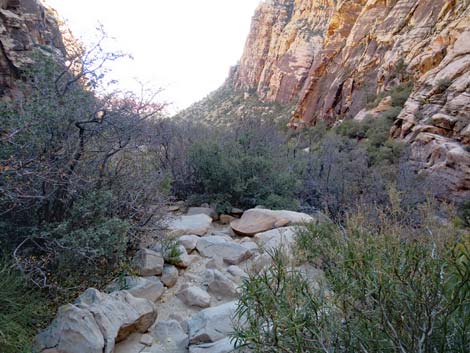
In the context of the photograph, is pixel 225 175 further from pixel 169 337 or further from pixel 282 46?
pixel 282 46

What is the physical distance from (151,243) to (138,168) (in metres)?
1.03

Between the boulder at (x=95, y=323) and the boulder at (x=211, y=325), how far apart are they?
47 cm

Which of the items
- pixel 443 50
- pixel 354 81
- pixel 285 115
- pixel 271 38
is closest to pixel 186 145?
pixel 443 50

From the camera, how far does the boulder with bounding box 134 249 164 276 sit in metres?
4.39

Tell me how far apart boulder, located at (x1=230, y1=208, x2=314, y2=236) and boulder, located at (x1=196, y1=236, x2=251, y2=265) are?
0.91 meters

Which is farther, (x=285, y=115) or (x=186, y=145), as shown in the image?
(x=285, y=115)

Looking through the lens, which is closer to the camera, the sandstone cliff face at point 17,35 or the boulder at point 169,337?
the boulder at point 169,337

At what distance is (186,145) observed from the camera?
9875mm

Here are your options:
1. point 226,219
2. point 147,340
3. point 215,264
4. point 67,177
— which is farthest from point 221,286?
point 226,219

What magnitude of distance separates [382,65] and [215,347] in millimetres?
19989

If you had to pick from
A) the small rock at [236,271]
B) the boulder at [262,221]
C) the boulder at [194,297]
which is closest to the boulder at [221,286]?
the boulder at [194,297]

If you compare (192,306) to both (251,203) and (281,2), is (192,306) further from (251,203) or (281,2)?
(281,2)

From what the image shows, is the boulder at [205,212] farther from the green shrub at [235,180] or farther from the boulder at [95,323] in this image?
the boulder at [95,323]

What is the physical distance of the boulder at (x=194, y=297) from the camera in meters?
4.14
